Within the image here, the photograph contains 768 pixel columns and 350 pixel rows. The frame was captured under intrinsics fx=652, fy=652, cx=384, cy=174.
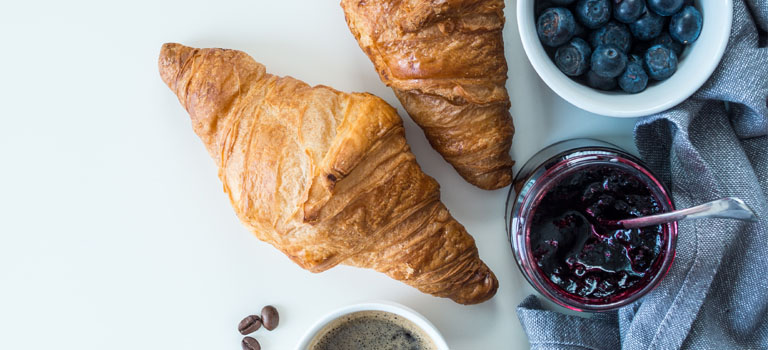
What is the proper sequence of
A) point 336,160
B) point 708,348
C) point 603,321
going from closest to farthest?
point 336,160 → point 708,348 → point 603,321

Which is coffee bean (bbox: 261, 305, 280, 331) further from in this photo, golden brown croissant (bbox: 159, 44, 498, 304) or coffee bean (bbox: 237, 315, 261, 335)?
golden brown croissant (bbox: 159, 44, 498, 304)

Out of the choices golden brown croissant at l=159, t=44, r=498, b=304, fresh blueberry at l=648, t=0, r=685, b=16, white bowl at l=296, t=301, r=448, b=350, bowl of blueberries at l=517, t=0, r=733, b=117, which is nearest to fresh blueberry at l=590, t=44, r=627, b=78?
bowl of blueberries at l=517, t=0, r=733, b=117

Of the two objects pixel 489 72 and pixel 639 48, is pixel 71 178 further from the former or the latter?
pixel 639 48

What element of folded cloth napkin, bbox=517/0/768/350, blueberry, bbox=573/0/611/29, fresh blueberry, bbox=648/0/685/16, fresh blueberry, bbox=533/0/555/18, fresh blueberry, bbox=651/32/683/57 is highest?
fresh blueberry, bbox=533/0/555/18

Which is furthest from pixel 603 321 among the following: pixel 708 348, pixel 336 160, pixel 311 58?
pixel 311 58

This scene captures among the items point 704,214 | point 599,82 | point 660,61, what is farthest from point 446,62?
point 704,214

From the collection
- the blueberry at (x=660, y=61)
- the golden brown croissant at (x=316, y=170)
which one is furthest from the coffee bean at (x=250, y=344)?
the blueberry at (x=660, y=61)
